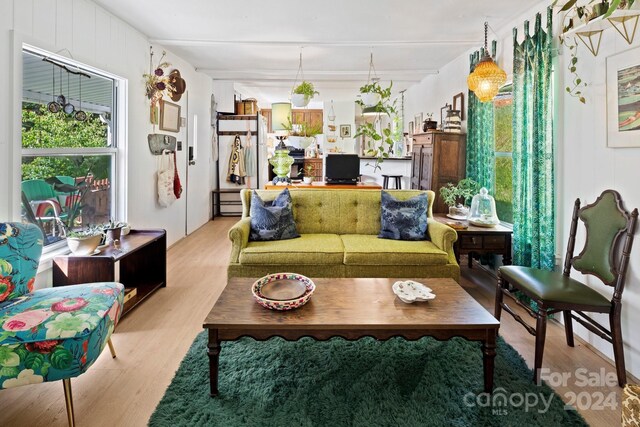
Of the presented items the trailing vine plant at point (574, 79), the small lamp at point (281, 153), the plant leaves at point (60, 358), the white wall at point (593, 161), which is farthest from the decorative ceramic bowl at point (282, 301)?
the small lamp at point (281, 153)

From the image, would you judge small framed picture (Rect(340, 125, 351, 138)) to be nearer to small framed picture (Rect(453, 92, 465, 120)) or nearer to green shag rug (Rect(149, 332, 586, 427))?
small framed picture (Rect(453, 92, 465, 120))

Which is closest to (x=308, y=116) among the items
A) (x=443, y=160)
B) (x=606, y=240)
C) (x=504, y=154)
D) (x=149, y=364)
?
(x=443, y=160)

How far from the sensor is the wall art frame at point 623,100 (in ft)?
7.18

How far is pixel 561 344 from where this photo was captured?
254cm

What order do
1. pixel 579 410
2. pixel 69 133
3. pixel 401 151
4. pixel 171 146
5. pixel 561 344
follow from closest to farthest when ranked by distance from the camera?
pixel 579 410 → pixel 561 344 → pixel 69 133 → pixel 171 146 → pixel 401 151

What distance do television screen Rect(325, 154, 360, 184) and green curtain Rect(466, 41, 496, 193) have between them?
4.67 ft

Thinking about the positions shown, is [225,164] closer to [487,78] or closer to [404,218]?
[404,218]

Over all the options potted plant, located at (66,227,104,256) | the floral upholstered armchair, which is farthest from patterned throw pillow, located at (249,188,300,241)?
the floral upholstered armchair

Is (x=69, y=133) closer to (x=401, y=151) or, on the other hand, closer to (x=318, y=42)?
(x=318, y=42)

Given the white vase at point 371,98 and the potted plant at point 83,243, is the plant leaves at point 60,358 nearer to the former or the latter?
the potted plant at point 83,243

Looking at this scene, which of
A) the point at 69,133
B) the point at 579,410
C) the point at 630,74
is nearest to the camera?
the point at 579,410

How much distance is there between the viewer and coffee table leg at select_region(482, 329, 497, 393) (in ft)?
5.97

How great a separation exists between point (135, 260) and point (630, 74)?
3.97 metres

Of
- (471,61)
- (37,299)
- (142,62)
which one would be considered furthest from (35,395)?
(471,61)
